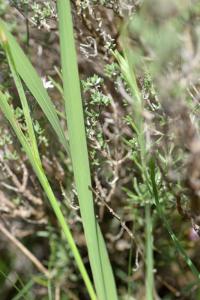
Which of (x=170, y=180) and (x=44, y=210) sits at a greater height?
(x=170, y=180)

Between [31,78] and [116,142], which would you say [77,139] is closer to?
[31,78]

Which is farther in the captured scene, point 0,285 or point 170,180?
point 0,285

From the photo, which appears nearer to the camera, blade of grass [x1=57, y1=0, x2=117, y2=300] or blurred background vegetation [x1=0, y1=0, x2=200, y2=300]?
blade of grass [x1=57, y1=0, x2=117, y2=300]

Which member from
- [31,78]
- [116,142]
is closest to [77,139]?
[31,78]

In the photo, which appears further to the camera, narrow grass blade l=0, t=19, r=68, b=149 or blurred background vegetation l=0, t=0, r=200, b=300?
blurred background vegetation l=0, t=0, r=200, b=300

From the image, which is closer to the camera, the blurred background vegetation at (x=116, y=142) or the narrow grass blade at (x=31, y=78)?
the narrow grass blade at (x=31, y=78)

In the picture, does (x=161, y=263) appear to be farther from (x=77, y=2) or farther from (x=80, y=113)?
(x=80, y=113)

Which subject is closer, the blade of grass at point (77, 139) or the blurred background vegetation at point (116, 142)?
the blade of grass at point (77, 139)

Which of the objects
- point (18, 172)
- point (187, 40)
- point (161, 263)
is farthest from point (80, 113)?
point (161, 263)
